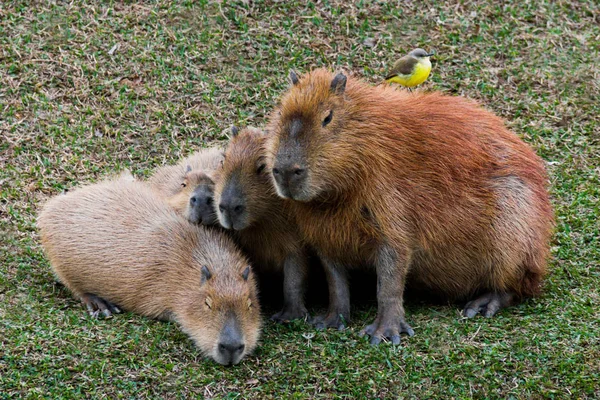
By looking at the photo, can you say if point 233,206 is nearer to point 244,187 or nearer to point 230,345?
point 244,187

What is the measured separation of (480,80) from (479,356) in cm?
401

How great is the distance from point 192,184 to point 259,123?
2124 millimetres

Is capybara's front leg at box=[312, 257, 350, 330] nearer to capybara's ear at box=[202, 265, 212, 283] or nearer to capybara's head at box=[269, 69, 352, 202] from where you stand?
capybara's head at box=[269, 69, 352, 202]

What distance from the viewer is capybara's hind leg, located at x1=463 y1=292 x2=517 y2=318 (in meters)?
6.36

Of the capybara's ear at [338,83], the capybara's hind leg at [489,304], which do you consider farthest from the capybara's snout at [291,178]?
the capybara's hind leg at [489,304]

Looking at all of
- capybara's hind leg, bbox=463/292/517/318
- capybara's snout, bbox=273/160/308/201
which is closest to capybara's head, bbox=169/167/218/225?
capybara's snout, bbox=273/160/308/201

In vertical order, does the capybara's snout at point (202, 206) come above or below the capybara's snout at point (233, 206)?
below

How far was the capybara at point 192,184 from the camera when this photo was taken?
650 cm

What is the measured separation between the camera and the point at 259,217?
249 inches

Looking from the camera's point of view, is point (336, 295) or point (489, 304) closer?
point (336, 295)

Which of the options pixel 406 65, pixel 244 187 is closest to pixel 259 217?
pixel 244 187

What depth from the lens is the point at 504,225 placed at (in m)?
6.27

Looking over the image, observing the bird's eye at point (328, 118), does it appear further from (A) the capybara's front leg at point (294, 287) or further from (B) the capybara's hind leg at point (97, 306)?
(B) the capybara's hind leg at point (97, 306)

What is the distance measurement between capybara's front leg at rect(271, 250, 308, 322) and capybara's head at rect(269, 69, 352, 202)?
773 millimetres
